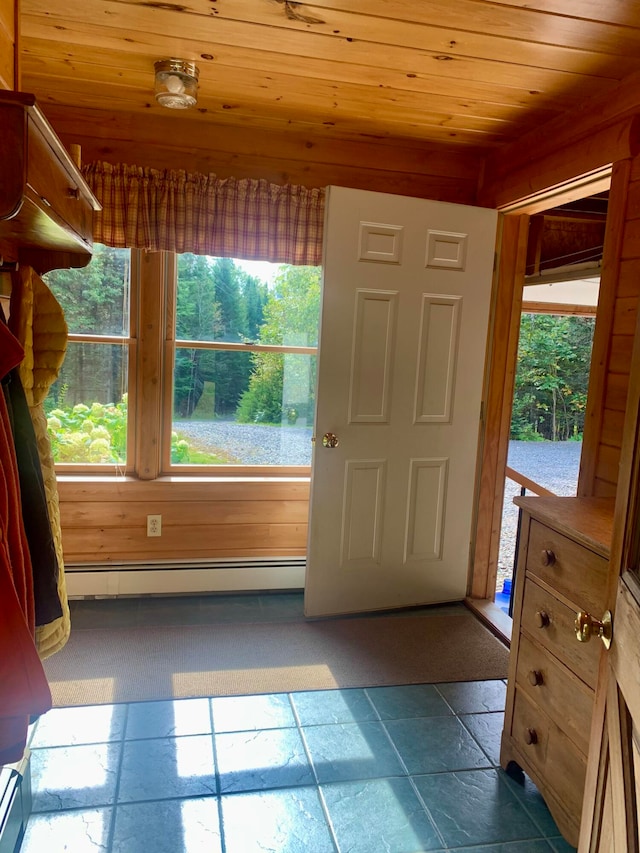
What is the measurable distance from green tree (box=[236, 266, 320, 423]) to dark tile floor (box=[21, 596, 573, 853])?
4.91ft

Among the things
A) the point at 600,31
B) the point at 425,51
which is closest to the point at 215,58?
the point at 425,51

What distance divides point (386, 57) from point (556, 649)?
6.78 feet

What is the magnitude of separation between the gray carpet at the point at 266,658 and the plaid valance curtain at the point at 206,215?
Result: 1.82 m

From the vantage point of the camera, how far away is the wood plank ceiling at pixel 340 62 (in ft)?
6.18

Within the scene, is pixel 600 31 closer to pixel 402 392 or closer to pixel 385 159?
pixel 385 159

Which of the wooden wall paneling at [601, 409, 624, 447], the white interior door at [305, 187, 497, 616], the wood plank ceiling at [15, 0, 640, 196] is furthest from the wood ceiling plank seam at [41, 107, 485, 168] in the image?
the wooden wall paneling at [601, 409, 624, 447]

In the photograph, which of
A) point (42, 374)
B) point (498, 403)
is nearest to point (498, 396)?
point (498, 403)

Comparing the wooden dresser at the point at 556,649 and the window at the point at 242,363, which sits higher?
the window at the point at 242,363

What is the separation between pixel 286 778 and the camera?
76.4 inches

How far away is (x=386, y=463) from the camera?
120 inches

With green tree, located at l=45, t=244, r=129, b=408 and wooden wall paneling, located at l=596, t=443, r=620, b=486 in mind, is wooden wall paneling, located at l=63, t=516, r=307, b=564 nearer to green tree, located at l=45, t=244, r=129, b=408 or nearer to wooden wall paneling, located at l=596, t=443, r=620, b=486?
green tree, located at l=45, t=244, r=129, b=408

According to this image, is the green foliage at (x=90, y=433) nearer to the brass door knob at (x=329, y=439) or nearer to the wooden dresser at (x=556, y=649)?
the brass door knob at (x=329, y=439)

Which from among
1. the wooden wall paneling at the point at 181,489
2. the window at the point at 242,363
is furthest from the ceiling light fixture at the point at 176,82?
the wooden wall paneling at the point at 181,489

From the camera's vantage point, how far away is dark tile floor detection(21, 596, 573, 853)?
1718mm
